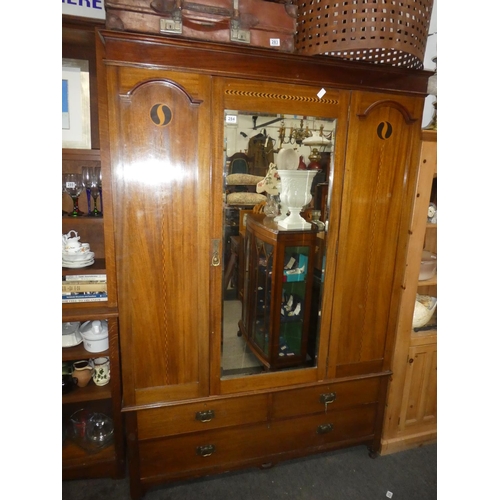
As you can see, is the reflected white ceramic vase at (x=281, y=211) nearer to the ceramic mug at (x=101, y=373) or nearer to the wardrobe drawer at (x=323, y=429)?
the wardrobe drawer at (x=323, y=429)

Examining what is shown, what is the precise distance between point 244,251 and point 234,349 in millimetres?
466

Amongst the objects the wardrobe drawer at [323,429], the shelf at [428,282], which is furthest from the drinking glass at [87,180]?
the shelf at [428,282]

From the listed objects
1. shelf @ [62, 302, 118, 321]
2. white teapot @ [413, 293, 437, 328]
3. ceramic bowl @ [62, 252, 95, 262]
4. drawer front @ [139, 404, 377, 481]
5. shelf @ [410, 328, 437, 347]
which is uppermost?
ceramic bowl @ [62, 252, 95, 262]

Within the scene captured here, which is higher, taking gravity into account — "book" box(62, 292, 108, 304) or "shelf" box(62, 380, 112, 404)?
"book" box(62, 292, 108, 304)

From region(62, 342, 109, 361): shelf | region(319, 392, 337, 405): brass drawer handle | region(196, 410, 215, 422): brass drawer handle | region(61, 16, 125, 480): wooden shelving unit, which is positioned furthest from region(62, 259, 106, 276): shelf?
region(319, 392, 337, 405): brass drawer handle

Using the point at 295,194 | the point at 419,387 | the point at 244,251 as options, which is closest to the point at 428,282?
the point at 419,387

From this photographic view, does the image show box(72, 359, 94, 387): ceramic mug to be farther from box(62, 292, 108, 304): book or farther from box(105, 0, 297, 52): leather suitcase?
box(105, 0, 297, 52): leather suitcase

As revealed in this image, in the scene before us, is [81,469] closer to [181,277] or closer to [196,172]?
[181,277]

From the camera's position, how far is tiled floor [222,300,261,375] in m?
1.55

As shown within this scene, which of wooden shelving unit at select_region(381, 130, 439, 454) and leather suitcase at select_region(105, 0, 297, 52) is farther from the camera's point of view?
wooden shelving unit at select_region(381, 130, 439, 454)

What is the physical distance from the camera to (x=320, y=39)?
112cm

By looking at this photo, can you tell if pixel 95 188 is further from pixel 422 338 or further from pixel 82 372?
pixel 422 338

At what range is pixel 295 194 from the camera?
155 cm
